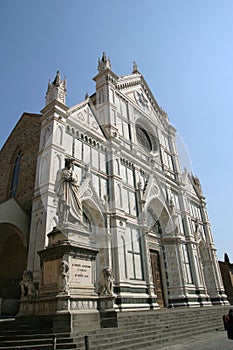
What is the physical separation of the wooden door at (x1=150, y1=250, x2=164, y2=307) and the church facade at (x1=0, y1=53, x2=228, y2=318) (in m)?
0.06

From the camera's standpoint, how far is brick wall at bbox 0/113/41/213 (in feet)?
45.8

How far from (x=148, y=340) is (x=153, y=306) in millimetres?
7093

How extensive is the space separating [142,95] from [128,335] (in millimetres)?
20421

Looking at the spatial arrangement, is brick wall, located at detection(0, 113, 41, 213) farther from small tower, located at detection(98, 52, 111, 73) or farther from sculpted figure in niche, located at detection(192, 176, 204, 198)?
sculpted figure in niche, located at detection(192, 176, 204, 198)

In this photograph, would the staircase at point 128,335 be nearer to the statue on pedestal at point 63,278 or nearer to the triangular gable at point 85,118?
the statue on pedestal at point 63,278

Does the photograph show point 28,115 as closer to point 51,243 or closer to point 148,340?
point 51,243

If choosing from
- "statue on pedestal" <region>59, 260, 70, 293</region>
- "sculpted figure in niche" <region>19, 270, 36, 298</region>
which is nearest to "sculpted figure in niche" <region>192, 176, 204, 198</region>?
"sculpted figure in niche" <region>19, 270, 36, 298</region>

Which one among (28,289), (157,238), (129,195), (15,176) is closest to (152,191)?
(129,195)

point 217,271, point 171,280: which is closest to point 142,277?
point 171,280

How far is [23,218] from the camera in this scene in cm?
1195

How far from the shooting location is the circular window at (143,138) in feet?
70.2

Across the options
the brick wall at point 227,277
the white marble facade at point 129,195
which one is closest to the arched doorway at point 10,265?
the white marble facade at point 129,195

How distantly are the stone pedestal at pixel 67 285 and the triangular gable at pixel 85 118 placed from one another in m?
8.25

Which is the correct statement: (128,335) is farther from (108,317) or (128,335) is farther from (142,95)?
(142,95)
